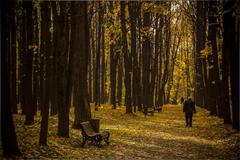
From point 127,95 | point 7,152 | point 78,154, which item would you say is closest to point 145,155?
point 78,154

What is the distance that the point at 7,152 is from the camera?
12.9 metres

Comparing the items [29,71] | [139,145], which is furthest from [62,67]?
[139,145]

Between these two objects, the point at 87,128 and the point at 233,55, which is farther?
the point at 233,55

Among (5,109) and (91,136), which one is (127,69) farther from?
(5,109)

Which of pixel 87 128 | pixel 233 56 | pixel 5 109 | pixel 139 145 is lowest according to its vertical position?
pixel 139 145

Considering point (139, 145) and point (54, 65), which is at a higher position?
point (54, 65)

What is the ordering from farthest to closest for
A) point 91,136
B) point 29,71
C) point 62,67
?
1. point 29,71
2. point 62,67
3. point 91,136

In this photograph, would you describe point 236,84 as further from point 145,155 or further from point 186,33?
point 186,33

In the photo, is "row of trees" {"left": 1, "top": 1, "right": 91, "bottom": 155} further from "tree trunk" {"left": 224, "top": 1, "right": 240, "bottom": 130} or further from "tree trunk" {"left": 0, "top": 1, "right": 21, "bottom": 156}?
"tree trunk" {"left": 224, "top": 1, "right": 240, "bottom": 130}

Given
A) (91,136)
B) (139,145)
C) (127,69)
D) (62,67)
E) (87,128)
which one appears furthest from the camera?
(127,69)

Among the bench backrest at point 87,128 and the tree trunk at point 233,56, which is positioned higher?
the tree trunk at point 233,56

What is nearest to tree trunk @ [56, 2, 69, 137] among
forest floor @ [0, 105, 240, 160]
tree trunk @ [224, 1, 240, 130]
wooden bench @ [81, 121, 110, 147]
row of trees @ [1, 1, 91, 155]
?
row of trees @ [1, 1, 91, 155]

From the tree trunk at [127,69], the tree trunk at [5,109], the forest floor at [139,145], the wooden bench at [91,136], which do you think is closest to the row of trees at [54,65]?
the tree trunk at [5,109]

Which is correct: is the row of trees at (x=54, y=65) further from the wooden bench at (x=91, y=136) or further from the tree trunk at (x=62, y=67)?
the wooden bench at (x=91, y=136)
